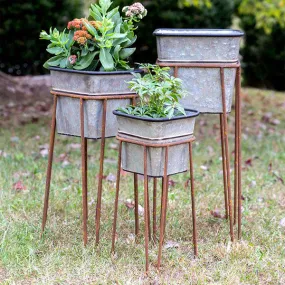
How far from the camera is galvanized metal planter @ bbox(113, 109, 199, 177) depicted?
2.65m

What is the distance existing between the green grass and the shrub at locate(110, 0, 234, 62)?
306cm

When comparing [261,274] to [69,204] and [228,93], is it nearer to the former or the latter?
[228,93]

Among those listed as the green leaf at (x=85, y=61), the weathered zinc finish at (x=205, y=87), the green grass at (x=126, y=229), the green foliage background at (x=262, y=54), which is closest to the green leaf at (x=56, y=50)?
the green leaf at (x=85, y=61)

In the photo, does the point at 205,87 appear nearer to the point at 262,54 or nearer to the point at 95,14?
the point at 95,14

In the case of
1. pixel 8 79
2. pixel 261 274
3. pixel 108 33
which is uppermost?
pixel 108 33

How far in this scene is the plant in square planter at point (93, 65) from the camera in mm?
2859

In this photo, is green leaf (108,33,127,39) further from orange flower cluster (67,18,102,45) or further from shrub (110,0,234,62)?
shrub (110,0,234,62)

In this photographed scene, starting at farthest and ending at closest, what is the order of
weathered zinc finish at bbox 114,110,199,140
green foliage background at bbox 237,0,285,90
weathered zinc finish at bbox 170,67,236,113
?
green foliage background at bbox 237,0,285,90
weathered zinc finish at bbox 170,67,236,113
weathered zinc finish at bbox 114,110,199,140

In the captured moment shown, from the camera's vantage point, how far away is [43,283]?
2672mm

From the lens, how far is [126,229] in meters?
3.40

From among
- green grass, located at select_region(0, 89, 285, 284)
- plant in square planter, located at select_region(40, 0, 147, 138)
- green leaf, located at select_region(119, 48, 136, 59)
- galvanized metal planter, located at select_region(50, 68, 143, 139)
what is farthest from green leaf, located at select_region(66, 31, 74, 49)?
green grass, located at select_region(0, 89, 285, 284)

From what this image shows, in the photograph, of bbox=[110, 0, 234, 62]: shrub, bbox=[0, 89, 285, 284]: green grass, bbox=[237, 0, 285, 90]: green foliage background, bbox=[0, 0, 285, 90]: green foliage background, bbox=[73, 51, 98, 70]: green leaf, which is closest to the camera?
bbox=[0, 89, 285, 284]: green grass

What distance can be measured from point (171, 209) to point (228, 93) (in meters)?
0.95

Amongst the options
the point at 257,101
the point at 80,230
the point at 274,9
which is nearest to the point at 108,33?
the point at 80,230
